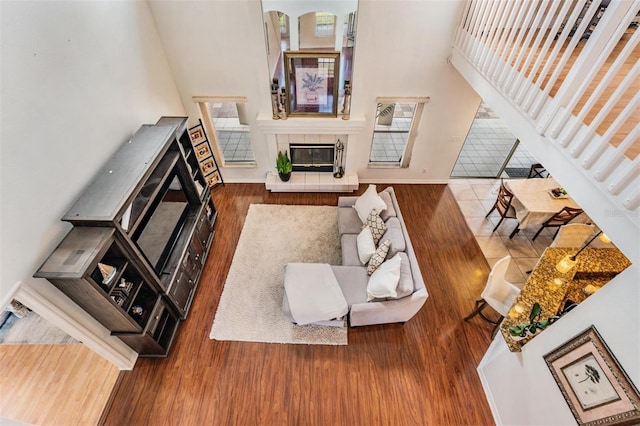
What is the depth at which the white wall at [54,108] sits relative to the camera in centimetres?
225

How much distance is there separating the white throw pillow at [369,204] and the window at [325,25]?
4.26 meters

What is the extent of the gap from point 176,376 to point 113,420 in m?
0.68

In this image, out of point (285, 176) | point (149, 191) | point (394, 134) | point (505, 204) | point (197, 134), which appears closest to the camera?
point (149, 191)

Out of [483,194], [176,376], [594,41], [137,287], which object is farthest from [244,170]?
[594,41]

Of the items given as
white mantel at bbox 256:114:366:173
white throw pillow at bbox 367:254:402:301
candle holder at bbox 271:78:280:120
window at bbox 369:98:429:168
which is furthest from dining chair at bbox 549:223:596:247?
candle holder at bbox 271:78:280:120

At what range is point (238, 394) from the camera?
3.38 meters

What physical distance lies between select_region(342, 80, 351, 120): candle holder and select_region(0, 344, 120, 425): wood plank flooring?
4613 millimetres

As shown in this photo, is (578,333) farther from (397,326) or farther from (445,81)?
(445,81)

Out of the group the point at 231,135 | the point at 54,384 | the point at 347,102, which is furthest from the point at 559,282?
the point at 231,135

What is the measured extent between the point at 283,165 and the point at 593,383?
4667 mm

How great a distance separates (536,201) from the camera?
15.3 feet

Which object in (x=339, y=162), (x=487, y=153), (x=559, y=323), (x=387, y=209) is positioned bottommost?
(x=559, y=323)

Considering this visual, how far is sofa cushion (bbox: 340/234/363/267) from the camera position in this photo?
4203mm

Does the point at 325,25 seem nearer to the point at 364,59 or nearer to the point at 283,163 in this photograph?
the point at 364,59
